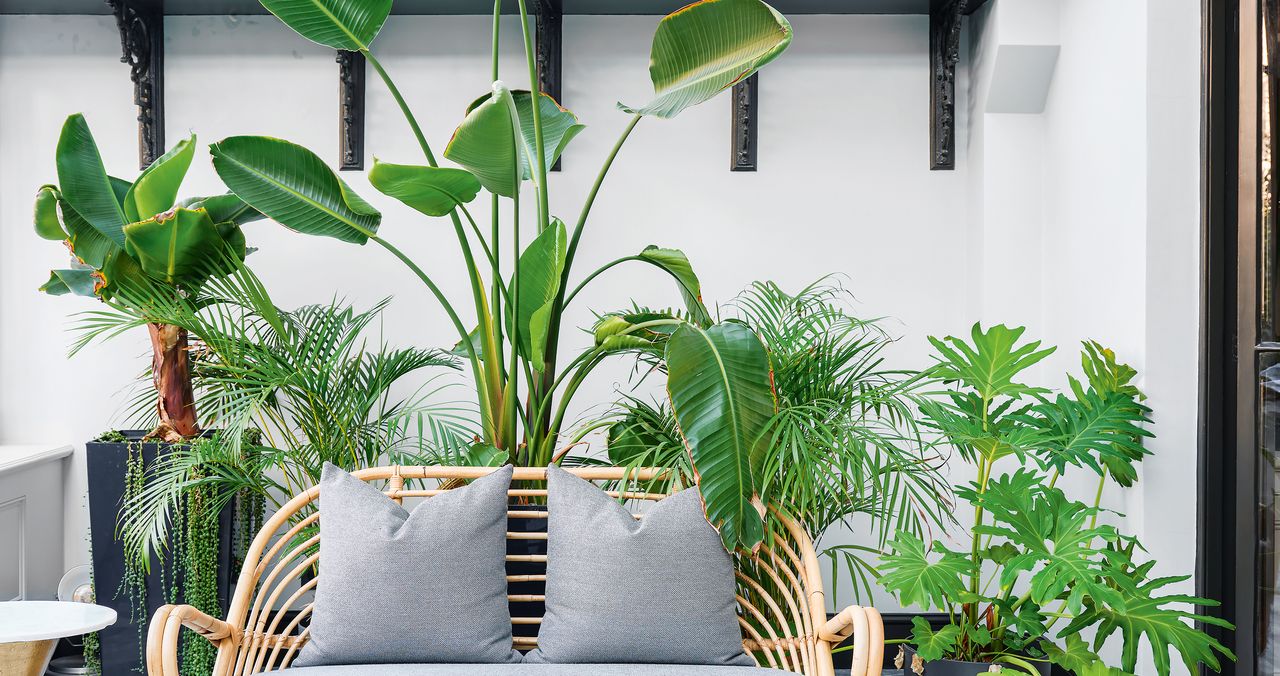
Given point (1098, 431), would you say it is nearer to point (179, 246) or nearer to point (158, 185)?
point (179, 246)

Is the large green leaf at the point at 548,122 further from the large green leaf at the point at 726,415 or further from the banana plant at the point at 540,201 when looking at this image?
the large green leaf at the point at 726,415

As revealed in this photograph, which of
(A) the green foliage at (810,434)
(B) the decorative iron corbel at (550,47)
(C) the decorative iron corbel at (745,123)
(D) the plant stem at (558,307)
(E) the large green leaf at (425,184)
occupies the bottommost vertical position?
(A) the green foliage at (810,434)

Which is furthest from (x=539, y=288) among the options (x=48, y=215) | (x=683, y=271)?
(x=48, y=215)

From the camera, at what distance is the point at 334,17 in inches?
72.9

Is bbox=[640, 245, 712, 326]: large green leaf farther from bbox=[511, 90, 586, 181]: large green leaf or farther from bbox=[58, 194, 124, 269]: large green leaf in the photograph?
bbox=[58, 194, 124, 269]: large green leaf

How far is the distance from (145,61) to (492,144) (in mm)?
1775

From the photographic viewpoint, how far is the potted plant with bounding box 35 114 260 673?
83.7 inches

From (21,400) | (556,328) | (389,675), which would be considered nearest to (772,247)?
(556,328)

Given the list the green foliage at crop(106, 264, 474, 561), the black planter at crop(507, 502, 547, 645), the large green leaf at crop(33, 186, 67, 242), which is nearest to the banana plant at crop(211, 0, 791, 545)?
the black planter at crop(507, 502, 547, 645)

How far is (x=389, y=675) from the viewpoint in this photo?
5.05ft

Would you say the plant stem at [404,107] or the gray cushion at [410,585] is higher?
the plant stem at [404,107]

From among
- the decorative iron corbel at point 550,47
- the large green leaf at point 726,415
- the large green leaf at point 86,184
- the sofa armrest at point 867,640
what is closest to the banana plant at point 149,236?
the large green leaf at point 86,184

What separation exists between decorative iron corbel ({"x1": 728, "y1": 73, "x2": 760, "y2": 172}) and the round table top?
86.8 inches

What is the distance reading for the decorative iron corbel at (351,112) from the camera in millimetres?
2713
